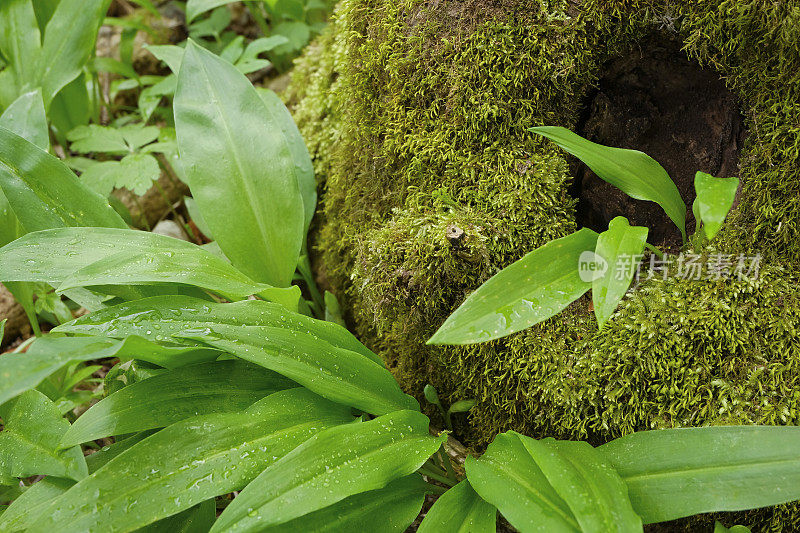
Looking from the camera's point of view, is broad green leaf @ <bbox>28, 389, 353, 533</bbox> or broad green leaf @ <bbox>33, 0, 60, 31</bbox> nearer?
broad green leaf @ <bbox>28, 389, 353, 533</bbox>

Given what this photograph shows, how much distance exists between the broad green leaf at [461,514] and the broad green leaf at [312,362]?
23cm

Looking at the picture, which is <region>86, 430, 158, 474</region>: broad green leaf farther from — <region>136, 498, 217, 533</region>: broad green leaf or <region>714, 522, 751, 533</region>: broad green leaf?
<region>714, 522, 751, 533</region>: broad green leaf

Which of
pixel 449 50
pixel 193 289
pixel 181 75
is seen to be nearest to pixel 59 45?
pixel 181 75

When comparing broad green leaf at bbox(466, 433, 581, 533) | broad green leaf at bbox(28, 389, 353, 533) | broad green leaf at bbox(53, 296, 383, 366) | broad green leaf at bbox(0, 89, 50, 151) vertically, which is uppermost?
broad green leaf at bbox(0, 89, 50, 151)

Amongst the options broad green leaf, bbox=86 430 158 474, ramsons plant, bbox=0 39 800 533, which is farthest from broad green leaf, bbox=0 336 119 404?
broad green leaf, bbox=86 430 158 474

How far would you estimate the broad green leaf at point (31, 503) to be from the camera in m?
1.20

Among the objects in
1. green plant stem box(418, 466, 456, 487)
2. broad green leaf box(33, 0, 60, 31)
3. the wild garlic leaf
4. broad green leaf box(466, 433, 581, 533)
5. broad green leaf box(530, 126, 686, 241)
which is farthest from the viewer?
broad green leaf box(33, 0, 60, 31)

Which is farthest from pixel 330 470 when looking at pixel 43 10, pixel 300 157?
pixel 43 10

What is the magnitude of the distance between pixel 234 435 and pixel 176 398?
0.61ft

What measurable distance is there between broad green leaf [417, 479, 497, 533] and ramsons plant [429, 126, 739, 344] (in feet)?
1.15

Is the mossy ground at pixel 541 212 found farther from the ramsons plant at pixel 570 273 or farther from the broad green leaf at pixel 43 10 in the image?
the broad green leaf at pixel 43 10

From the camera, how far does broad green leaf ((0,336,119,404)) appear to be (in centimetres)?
92

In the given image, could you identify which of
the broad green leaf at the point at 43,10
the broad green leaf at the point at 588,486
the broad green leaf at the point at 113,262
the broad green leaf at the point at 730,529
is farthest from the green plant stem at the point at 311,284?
the broad green leaf at the point at 43,10

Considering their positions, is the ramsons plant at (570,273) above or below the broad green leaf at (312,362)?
above
